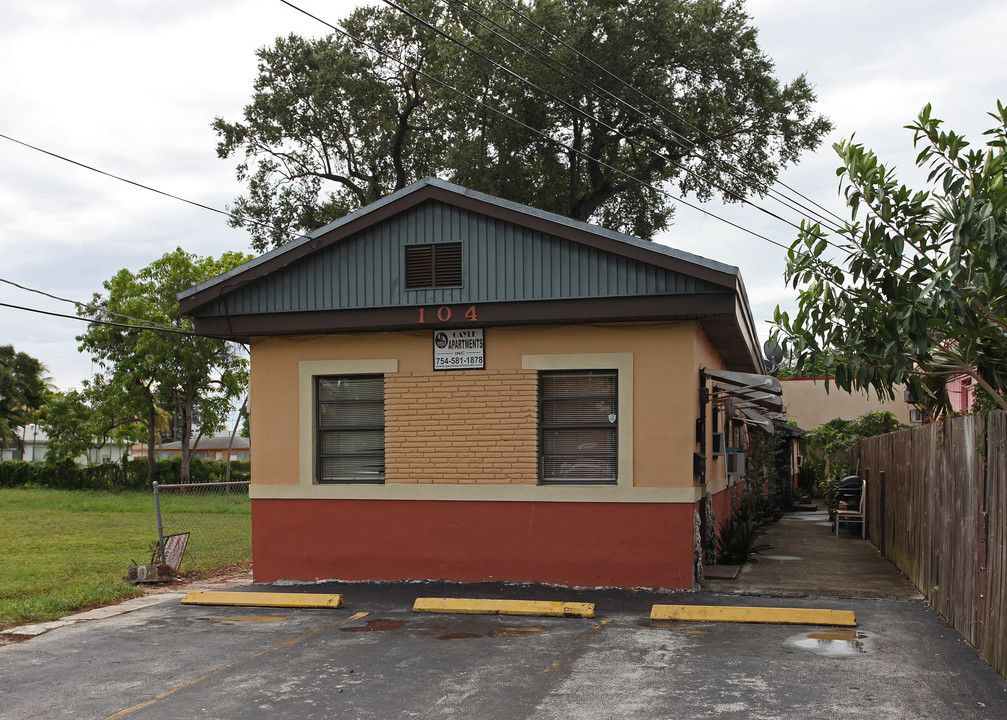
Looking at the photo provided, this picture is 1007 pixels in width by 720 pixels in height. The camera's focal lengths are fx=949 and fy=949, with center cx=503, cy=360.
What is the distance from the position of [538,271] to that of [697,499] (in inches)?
134

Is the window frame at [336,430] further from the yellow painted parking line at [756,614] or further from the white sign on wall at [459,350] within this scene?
the yellow painted parking line at [756,614]

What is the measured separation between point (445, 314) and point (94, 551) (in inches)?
458

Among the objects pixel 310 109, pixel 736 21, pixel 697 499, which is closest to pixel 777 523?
pixel 697 499

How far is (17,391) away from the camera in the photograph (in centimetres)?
6431

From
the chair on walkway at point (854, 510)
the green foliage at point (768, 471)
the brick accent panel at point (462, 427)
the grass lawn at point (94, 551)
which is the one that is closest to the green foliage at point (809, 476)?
the green foliage at point (768, 471)

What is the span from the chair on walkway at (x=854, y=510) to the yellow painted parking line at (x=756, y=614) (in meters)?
9.80

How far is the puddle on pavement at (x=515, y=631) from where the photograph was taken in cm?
902

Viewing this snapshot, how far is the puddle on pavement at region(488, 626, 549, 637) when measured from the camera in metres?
9.02

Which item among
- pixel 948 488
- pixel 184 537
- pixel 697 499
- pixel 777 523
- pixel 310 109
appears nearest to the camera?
pixel 948 488

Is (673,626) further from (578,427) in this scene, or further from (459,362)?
(459,362)

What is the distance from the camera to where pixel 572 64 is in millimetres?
27922

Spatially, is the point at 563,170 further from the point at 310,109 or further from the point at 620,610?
the point at 620,610

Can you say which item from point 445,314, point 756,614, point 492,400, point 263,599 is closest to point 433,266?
point 445,314

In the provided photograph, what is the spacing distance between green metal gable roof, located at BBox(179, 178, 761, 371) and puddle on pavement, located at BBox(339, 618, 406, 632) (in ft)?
12.9
